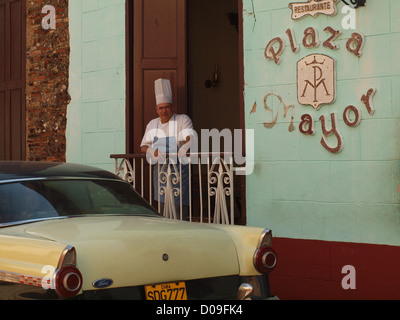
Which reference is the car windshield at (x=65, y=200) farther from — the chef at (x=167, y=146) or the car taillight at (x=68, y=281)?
the chef at (x=167, y=146)

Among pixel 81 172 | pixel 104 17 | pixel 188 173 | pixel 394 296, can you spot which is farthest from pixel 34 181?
pixel 104 17

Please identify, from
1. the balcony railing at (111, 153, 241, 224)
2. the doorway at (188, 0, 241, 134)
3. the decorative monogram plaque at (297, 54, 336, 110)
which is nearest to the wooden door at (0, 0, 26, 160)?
the balcony railing at (111, 153, 241, 224)

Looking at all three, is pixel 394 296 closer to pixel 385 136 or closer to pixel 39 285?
pixel 385 136

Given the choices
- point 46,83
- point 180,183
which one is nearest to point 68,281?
point 180,183

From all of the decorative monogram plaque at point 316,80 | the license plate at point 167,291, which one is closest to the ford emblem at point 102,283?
the license plate at point 167,291

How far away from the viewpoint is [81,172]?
16.2ft

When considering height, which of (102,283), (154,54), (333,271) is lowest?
(333,271)

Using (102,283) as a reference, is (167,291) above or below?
below

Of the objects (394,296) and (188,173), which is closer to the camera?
(394,296)

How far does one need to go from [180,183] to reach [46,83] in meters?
3.10

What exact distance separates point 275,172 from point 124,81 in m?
2.56

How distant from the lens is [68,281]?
3465 mm

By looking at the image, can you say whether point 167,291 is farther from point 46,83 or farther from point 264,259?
point 46,83

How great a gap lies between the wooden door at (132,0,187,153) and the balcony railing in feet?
1.16
